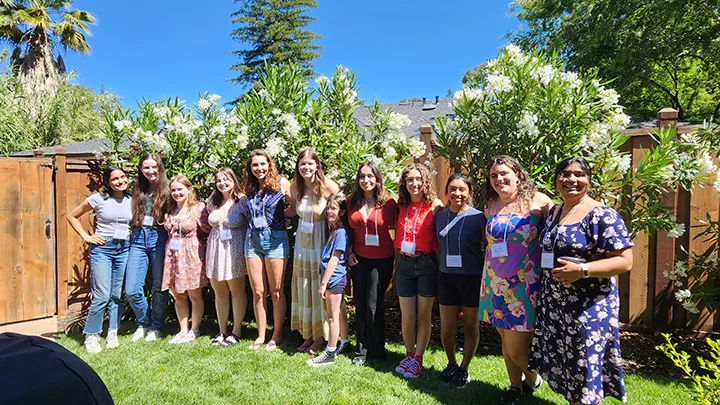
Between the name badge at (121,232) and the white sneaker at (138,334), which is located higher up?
the name badge at (121,232)

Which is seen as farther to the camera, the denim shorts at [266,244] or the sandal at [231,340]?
the sandal at [231,340]

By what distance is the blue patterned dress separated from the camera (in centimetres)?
198

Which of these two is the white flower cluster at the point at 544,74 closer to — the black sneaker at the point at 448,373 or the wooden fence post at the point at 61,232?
the black sneaker at the point at 448,373

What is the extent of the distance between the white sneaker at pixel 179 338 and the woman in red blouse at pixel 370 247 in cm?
167

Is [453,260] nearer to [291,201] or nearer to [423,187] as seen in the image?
[423,187]

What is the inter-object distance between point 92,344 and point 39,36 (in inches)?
582

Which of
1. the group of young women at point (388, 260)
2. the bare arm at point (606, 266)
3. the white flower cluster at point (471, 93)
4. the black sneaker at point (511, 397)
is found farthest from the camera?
the white flower cluster at point (471, 93)

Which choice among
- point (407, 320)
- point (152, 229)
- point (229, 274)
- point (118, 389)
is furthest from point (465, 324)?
point (152, 229)

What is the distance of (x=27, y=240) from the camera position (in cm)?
394

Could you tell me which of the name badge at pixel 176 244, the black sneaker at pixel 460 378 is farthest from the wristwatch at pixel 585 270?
the name badge at pixel 176 244

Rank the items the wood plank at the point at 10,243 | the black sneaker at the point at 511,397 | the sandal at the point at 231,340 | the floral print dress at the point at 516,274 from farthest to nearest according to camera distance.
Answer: the wood plank at the point at 10,243 < the sandal at the point at 231,340 < the black sneaker at the point at 511,397 < the floral print dress at the point at 516,274

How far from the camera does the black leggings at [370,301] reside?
3107 mm

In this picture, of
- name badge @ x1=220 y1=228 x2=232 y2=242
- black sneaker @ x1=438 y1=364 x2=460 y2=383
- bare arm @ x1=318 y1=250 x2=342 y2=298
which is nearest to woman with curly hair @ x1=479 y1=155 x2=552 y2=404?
black sneaker @ x1=438 y1=364 x2=460 y2=383

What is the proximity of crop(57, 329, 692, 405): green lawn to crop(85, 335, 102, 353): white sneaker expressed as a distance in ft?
0.16
